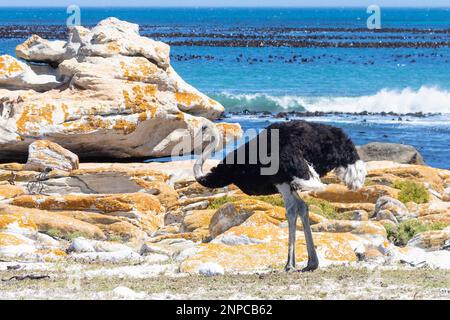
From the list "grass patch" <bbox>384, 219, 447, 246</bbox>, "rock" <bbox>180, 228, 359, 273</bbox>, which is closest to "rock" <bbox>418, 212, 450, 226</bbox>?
"grass patch" <bbox>384, 219, 447, 246</bbox>

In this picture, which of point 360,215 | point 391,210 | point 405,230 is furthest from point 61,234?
point 391,210

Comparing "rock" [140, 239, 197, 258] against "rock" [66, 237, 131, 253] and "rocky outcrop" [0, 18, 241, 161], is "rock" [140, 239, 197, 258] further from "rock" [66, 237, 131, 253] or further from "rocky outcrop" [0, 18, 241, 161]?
"rocky outcrop" [0, 18, 241, 161]

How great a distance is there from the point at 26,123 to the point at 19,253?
7851 millimetres

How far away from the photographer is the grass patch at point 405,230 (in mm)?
15539

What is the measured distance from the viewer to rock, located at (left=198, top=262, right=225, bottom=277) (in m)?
11.7

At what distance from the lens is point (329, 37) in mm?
101500

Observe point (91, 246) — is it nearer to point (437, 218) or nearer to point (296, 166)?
point (296, 166)

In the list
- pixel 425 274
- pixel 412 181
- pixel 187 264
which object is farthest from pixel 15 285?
pixel 412 181

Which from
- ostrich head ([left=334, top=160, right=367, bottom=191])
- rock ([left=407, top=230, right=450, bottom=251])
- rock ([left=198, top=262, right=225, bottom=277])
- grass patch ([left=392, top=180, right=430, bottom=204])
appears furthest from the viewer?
grass patch ([left=392, top=180, right=430, bottom=204])

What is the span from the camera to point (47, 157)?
20016 mm

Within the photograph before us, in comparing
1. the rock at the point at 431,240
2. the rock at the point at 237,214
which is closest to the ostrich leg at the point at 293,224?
the rock at the point at 237,214

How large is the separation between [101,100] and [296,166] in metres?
10.4

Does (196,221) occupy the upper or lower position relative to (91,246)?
lower

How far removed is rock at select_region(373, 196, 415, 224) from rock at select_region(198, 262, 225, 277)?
5385 mm
